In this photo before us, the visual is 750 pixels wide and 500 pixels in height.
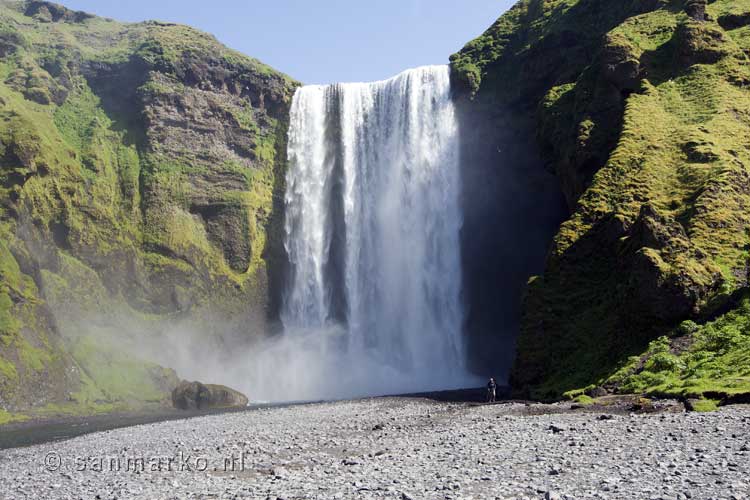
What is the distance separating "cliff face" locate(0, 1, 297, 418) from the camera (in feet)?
179

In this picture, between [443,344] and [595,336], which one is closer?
[595,336]

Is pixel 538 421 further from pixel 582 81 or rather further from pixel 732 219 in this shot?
pixel 582 81

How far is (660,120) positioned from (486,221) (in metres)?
23.3

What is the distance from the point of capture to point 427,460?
17.9 meters

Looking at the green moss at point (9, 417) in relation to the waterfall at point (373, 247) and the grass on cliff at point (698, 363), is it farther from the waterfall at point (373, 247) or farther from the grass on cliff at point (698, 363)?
the grass on cliff at point (698, 363)

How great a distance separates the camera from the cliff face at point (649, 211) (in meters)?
29.6

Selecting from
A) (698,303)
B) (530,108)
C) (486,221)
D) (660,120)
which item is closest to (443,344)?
(486,221)

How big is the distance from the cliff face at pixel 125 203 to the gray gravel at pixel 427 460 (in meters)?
26.3

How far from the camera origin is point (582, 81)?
51750mm

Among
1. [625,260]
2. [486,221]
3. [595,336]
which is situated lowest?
[595,336]

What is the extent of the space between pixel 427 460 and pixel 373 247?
51.6m

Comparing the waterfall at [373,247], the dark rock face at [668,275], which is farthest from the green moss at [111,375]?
the dark rock face at [668,275]

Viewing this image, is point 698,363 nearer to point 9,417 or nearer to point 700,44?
point 700,44

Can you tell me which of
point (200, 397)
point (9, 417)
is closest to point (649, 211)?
point (200, 397)
